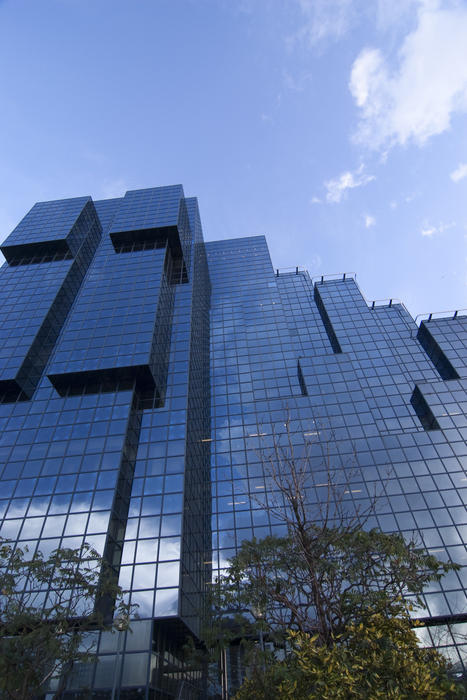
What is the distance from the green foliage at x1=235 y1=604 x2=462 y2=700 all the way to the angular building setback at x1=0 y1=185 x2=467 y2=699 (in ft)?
36.7

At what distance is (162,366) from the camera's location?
43.6 meters

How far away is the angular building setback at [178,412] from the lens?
30375mm

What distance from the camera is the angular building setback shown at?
99.7 feet

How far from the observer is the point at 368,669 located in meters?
9.09

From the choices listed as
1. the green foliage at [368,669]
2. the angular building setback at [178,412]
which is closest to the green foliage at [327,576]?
the green foliage at [368,669]

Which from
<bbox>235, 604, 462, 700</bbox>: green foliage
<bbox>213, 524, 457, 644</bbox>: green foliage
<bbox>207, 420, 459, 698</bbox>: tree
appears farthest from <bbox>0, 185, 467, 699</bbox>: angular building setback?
<bbox>235, 604, 462, 700</bbox>: green foliage

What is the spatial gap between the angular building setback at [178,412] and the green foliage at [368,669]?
1119cm

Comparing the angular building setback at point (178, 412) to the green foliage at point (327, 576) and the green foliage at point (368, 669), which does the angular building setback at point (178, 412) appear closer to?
the green foliage at point (327, 576)

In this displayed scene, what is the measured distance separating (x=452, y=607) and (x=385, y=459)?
1319 centimetres

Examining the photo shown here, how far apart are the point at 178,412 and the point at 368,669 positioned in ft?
104

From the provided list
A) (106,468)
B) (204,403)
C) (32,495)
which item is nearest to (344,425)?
(204,403)

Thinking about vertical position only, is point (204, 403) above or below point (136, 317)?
below

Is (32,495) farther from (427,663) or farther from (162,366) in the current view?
(427,663)

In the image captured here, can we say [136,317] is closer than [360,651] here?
No
